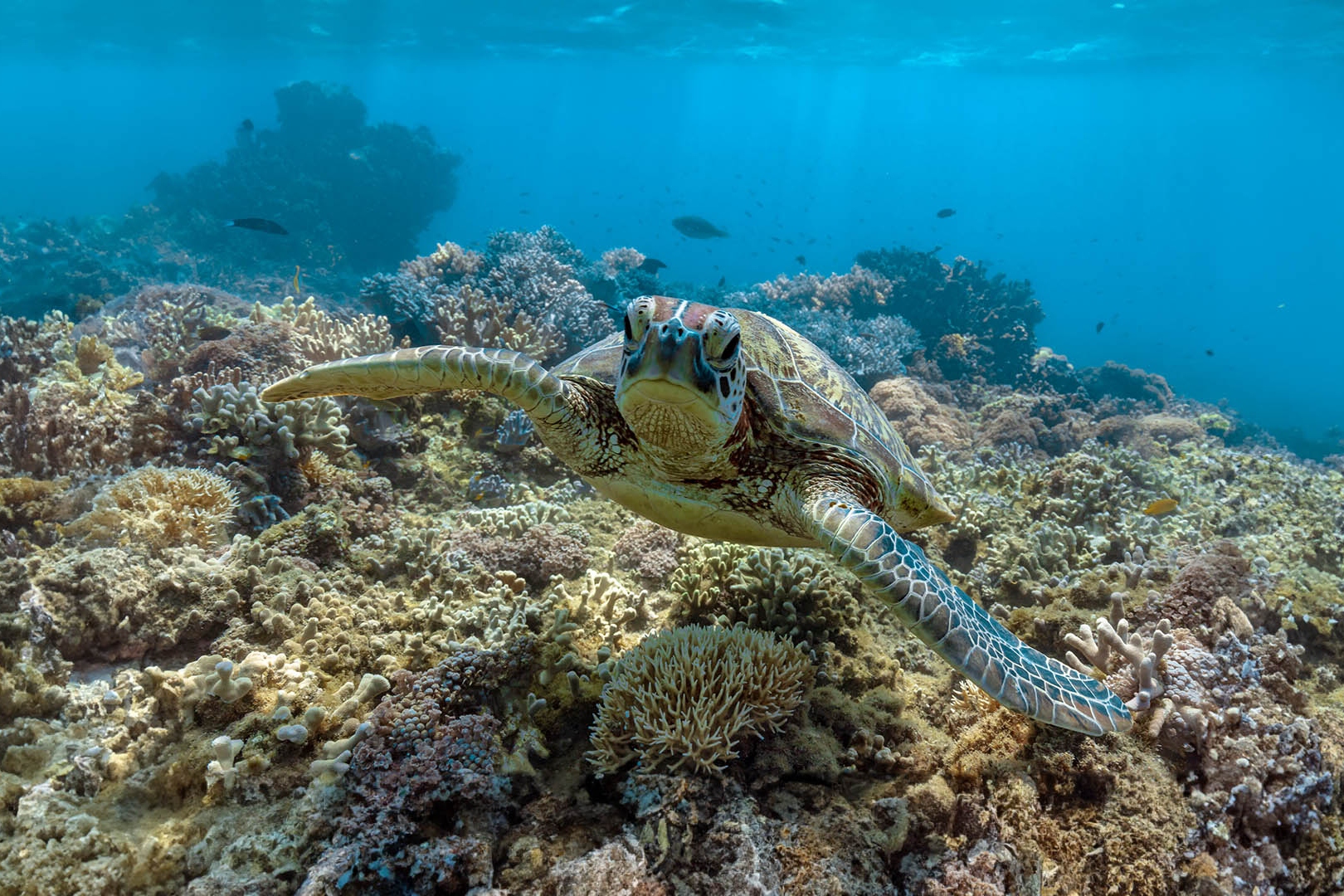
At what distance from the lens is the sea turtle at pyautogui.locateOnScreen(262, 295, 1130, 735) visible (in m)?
2.25

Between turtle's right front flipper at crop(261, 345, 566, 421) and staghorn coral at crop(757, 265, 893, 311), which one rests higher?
turtle's right front flipper at crop(261, 345, 566, 421)

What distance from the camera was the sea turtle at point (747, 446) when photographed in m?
2.25

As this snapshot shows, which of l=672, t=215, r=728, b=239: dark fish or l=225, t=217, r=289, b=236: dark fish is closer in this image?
l=225, t=217, r=289, b=236: dark fish

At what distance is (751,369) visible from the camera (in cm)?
308

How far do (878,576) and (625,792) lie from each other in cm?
129

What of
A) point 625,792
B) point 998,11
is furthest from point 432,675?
point 998,11

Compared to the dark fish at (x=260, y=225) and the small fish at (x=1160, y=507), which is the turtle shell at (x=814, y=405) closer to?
the small fish at (x=1160, y=507)

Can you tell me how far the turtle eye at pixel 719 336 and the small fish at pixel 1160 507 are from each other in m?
5.31

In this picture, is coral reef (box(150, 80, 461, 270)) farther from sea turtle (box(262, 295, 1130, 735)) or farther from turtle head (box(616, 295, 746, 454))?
turtle head (box(616, 295, 746, 454))

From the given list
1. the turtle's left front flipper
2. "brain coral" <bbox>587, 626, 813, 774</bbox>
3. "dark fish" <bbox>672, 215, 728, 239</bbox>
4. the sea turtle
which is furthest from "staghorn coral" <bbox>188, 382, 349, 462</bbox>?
"dark fish" <bbox>672, 215, 728, 239</bbox>

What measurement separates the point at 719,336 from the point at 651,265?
13040mm

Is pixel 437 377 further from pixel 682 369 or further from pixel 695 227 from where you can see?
pixel 695 227

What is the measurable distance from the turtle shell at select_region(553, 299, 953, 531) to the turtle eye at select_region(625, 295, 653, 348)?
1.87ft

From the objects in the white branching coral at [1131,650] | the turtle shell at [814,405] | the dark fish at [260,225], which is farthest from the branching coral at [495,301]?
the white branching coral at [1131,650]
